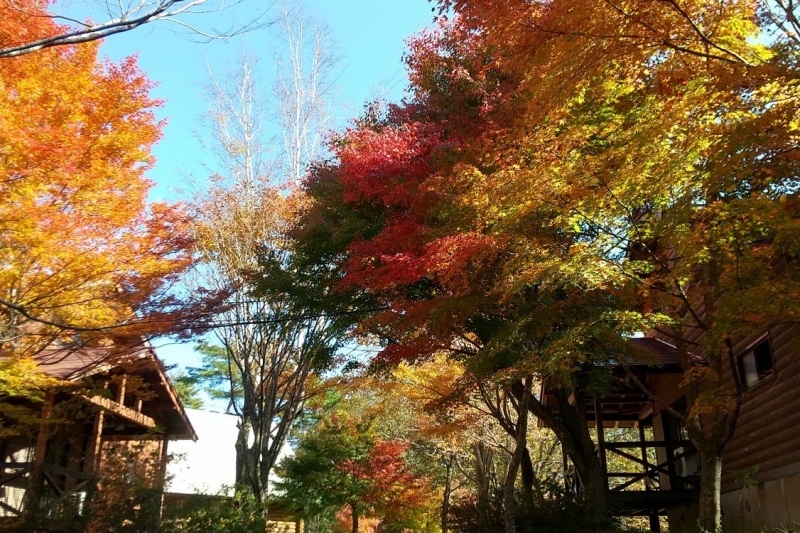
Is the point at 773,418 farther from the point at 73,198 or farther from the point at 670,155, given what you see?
the point at 73,198

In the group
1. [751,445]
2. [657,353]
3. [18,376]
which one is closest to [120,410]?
[18,376]

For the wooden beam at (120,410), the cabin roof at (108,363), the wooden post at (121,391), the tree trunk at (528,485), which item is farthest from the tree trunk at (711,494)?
the wooden post at (121,391)

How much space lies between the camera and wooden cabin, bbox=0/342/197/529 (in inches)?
467

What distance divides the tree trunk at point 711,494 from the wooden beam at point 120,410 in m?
12.0

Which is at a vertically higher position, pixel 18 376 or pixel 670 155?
pixel 670 155

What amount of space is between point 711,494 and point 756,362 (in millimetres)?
4487

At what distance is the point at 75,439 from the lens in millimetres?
14617

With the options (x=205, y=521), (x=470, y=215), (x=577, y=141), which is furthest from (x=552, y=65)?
(x=205, y=521)

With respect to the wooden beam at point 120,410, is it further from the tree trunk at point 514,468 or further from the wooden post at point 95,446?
the tree trunk at point 514,468

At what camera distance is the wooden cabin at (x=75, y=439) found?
11.9 m

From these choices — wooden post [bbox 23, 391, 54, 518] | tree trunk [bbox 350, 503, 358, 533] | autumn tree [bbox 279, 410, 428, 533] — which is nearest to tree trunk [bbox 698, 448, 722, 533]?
Result: wooden post [bbox 23, 391, 54, 518]

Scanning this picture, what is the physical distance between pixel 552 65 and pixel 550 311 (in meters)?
4.77

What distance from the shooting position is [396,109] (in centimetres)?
1507

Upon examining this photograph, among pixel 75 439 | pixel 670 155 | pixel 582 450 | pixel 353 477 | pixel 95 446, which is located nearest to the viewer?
pixel 670 155
